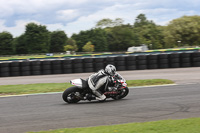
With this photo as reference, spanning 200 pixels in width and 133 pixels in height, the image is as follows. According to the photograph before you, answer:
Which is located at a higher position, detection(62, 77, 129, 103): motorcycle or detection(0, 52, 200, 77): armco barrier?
detection(0, 52, 200, 77): armco barrier

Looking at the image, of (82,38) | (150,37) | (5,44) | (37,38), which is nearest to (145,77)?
(37,38)

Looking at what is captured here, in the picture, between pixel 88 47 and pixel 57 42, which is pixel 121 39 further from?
pixel 57 42

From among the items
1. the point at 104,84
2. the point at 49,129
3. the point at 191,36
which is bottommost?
the point at 49,129

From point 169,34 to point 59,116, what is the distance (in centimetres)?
7249

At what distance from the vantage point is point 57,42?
105 meters

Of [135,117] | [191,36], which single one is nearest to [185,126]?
[135,117]

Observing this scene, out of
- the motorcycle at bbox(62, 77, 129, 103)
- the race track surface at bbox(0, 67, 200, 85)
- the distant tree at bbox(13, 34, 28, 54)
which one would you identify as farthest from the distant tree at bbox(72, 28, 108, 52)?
the motorcycle at bbox(62, 77, 129, 103)

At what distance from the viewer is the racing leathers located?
8.41m

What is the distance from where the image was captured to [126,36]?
9975cm

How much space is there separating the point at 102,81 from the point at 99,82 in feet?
0.33

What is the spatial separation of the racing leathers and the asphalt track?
0.31m

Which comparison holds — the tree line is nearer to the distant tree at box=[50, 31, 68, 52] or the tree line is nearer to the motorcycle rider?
the distant tree at box=[50, 31, 68, 52]

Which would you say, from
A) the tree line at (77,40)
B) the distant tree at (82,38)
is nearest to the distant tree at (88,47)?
the tree line at (77,40)

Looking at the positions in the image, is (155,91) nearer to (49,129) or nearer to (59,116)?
(59,116)
